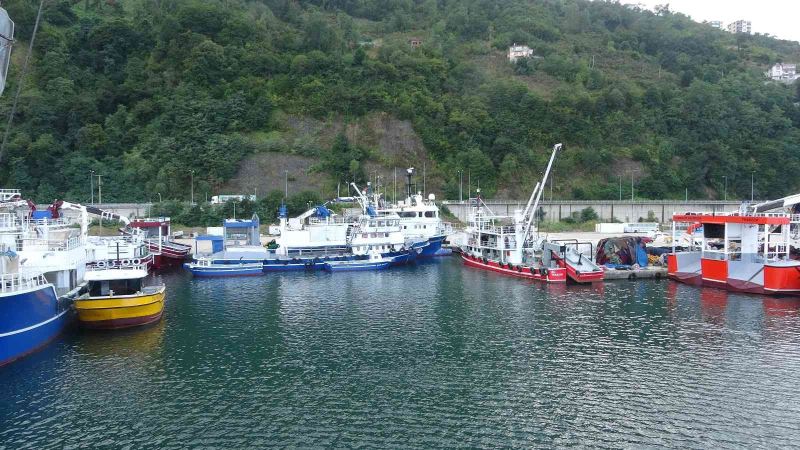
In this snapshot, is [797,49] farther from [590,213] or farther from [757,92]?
[590,213]

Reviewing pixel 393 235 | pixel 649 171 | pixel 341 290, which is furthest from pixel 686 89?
pixel 341 290

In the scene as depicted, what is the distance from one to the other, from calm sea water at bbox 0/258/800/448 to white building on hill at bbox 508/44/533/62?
289 ft

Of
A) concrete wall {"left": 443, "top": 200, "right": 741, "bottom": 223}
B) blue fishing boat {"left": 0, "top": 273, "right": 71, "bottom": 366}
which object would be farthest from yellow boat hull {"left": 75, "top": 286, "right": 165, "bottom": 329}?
concrete wall {"left": 443, "top": 200, "right": 741, "bottom": 223}

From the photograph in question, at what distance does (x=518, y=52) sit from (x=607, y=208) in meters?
49.5

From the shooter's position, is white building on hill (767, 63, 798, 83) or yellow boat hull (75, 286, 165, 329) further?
white building on hill (767, 63, 798, 83)

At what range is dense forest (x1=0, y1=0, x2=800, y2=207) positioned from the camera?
76375 millimetres

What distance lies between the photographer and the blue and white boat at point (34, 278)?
22.4 metres

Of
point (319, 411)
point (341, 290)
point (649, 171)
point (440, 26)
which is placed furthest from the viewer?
point (440, 26)

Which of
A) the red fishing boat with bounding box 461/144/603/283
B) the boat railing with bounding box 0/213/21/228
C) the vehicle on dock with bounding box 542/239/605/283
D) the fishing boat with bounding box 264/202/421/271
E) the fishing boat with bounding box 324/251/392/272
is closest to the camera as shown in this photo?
the boat railing with bounding box 0/213/21/228

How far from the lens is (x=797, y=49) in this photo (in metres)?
174

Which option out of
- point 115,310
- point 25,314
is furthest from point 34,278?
point 115,310

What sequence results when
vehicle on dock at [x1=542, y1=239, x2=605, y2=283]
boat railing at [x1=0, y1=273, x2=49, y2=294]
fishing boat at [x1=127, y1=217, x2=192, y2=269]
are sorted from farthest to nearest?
fishing boat at [x1=127, y1=217, x2=192, y2=269] → vehicle on dock at [x1=542, y1=239, x2=605, y2=283] → boat railing at [x1=0, y1=273, x2=49, y2=294]

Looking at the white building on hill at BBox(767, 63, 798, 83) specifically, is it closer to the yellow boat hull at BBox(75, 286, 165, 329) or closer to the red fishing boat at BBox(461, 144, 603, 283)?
the red fishing boat at BBox(461, 144, 603, 283)

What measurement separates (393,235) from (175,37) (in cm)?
5867
